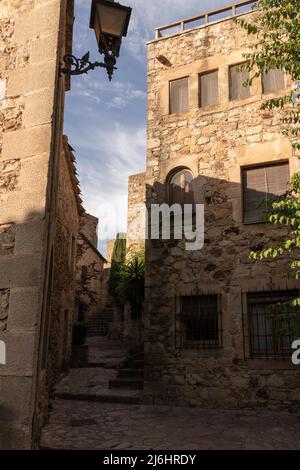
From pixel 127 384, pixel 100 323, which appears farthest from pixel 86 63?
pixel 100 323

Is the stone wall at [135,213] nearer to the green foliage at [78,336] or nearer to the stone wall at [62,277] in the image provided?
the green foliage at [78,336]

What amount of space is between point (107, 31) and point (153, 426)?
5.09 m

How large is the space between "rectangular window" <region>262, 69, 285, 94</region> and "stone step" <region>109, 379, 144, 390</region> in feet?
21.3

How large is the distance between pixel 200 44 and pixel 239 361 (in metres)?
6.66

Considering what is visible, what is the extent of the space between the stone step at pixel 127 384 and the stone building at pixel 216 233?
87 centimetres

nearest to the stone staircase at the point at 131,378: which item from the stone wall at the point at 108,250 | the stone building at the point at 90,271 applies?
the stone building at the point at 90,271

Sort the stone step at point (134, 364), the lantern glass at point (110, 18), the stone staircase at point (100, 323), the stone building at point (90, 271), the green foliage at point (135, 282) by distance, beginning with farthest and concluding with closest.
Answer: the stone staircase at point (100, 323) < the stone building at point (90, 271) < the green foliage at point (135, 282) < the stone step at point (134, 364) < the lantern glass at point (110, 18)

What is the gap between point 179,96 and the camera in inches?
369

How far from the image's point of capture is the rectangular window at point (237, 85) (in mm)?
8734

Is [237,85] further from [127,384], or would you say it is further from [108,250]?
[108,250]

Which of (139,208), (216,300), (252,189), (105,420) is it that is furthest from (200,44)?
(139,208)

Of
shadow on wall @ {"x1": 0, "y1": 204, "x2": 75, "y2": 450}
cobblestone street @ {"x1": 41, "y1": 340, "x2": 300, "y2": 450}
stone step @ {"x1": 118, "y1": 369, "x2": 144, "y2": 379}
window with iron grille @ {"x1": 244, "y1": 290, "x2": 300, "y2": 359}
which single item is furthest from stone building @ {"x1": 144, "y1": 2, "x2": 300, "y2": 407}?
shadow on wall @ {"x1": 0, "y1": 204, "x2": 75, "y2": 450}

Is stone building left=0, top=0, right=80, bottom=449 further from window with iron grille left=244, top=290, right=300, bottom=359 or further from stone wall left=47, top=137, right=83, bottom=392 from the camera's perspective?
window with iron grille left=244, top=290, right=300, bottom=359

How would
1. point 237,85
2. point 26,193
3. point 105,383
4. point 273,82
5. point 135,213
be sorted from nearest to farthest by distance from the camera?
point 26,193 → point 273,82 → point 237,85 → point 105,383 → point 135,213
